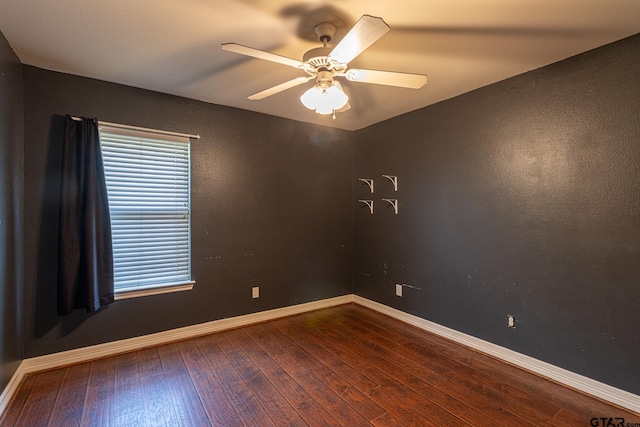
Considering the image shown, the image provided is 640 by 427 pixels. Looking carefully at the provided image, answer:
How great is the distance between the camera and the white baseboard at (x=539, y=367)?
1.93m

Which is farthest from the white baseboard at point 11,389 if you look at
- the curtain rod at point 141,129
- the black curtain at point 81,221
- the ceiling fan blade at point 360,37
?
the ceiling fan blade at point 360,37

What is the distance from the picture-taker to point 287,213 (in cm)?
360

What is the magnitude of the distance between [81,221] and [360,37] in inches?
98.6

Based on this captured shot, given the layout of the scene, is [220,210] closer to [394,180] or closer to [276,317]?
[276,317]

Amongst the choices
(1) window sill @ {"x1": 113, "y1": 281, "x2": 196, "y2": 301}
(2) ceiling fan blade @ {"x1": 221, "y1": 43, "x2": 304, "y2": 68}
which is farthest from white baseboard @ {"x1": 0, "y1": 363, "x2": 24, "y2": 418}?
(2) ceiling fan blade @ {"x1": 221, "y1": 43, "x2": 304, "y2": 68}

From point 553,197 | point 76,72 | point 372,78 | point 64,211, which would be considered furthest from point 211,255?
point 553,197

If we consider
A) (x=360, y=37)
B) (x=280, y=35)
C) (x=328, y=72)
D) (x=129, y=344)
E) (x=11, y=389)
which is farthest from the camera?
(x=129, y=344)

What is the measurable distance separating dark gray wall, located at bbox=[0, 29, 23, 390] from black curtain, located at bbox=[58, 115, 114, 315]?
243 mm

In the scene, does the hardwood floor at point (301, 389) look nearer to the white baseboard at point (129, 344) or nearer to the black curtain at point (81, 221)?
the white baseboard at point (129, 344)

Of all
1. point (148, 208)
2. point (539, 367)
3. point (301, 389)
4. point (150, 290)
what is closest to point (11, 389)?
point (150, 290)

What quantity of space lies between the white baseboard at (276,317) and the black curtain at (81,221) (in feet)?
1.40

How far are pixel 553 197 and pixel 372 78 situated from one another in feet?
5.46

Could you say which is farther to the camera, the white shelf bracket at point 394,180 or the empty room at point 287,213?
the white shelf bracket at point 394,180

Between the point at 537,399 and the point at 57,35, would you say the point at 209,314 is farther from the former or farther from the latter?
the point at 537,399
